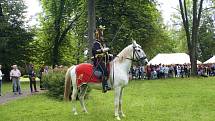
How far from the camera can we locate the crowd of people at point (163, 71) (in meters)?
52.5

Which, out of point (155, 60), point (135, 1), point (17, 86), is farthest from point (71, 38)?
point (17, 86)

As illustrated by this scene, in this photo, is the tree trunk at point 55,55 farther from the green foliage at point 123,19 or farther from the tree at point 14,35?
the green foliage at point 123,19

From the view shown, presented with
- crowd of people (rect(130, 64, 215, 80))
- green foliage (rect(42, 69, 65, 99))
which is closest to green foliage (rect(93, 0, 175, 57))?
crowd of people (rect(130, 64, 215, 80))

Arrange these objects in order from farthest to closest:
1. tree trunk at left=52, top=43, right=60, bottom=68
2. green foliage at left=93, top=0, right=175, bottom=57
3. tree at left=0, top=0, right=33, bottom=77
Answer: tree trunk at left=52, top=43, right=60, bottom=68 → green foliage at left=93, top=0, right=175, bottom=57 → tree at left=0, top=0, right=33, bottom=77

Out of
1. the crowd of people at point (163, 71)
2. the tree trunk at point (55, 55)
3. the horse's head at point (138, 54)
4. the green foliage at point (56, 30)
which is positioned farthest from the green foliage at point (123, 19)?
the horse's head at point (138, 54)

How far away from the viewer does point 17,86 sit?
2956cm

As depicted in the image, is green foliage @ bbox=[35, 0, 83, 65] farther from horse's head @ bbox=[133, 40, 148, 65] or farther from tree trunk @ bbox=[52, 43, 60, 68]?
horse's head @ bbox=[133, 40, 148, 65]

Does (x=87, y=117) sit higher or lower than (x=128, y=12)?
lower

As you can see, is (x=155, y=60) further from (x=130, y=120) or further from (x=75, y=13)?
(x=130, y=120)

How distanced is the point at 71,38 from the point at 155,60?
13763 millimetres

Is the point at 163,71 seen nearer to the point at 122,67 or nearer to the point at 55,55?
the point at 55,55

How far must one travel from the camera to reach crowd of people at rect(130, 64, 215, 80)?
52500 millimetres

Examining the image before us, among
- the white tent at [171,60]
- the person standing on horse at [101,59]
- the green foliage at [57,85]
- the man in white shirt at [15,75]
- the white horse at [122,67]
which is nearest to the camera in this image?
the white horse at [122,67]

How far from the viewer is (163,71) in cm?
5319
